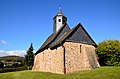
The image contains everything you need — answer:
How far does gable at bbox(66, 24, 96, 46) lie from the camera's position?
26811 mm

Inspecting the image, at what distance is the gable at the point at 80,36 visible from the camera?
26.8 m

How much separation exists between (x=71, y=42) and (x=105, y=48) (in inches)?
332

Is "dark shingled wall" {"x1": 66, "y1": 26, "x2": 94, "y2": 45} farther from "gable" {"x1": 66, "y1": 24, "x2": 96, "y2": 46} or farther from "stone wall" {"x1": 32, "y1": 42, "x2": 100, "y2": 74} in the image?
"stone wall" {"x1": 32, "y1": 42, "x2": 100, "y2": 74}

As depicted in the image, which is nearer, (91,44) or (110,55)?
(91,44)

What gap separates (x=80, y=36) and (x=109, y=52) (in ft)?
24.1

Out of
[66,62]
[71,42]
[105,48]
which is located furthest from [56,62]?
[105,48]

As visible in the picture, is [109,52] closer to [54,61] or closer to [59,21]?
[54,61]

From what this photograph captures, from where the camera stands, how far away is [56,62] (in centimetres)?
2675

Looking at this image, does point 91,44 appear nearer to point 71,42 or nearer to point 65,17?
point 71,42

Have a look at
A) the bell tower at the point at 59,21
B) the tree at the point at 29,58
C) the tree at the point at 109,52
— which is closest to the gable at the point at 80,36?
the tree at the point at 109,52

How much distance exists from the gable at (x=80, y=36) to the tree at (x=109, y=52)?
2945mm

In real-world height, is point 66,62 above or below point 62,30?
below

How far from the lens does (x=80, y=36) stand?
27.8 metres

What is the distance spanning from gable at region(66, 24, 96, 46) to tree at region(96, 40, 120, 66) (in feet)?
9.66
